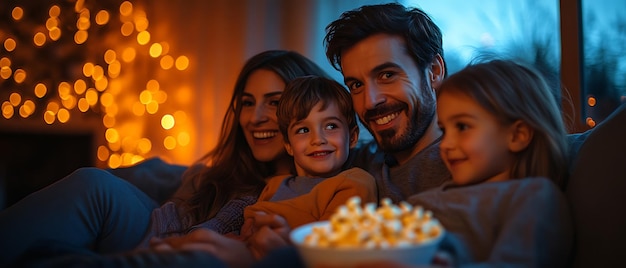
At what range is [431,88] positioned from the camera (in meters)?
1.92

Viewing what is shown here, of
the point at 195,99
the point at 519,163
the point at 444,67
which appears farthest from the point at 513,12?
the point at 195,99

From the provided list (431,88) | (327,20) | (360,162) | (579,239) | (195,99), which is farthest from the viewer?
(195,99)

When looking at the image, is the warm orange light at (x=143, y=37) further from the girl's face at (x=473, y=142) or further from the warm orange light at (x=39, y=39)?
the girl's face at (x=473, y=142)

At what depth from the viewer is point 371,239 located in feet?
3.19

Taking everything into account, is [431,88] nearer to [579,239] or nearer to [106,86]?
[579,239]

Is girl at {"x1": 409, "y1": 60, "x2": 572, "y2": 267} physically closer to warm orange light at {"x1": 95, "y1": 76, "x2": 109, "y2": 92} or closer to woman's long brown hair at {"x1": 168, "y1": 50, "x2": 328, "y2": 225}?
woman's long brown hair at {"x1": 168, "y1": 50, "x2": 328, "y2": 225}

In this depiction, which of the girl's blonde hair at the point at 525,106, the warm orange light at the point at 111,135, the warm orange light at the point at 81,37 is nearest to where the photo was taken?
the girl's blonde hair at the point at 525,106

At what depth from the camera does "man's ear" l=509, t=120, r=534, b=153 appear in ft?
4.51

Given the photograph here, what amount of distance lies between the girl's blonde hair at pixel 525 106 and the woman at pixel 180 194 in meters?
0.84

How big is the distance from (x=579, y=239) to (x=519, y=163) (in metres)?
0.20

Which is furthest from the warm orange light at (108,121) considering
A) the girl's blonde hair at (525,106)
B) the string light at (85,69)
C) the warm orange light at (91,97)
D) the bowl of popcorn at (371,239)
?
the bowl of popcorn at (371,239)

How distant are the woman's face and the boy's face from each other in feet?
0.90

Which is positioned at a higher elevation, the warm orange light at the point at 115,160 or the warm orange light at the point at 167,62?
the warm orange light at the point at 167,62

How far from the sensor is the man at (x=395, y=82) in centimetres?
183
